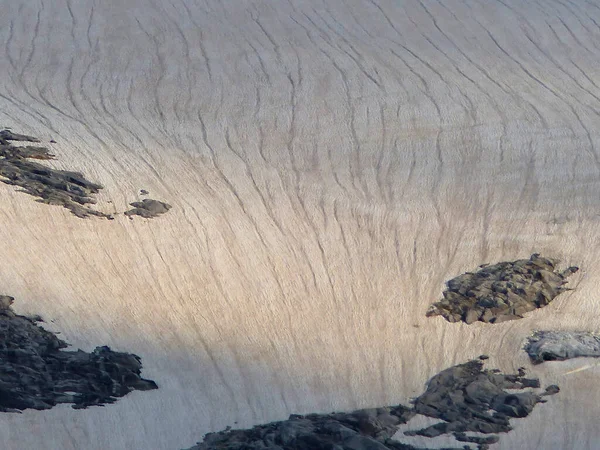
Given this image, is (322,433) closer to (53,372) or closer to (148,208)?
(53,372)

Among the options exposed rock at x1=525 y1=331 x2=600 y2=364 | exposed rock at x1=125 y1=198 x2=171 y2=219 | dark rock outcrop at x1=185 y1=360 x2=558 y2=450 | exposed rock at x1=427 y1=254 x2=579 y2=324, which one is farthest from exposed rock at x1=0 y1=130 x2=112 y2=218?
exposed rock at x1=525 y1=331 x2=600 y2=364

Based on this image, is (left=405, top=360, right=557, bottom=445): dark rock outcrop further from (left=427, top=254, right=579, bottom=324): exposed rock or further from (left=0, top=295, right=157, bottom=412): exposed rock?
(left=0, top=295, right=157, bottom=412): exposed rock

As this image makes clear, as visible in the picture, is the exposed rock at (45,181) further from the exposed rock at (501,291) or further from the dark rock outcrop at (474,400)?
the dark rock outcrop at (474,400)

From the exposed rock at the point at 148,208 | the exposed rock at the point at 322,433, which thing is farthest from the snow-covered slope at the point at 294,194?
the exposed rock at the point at 322,433

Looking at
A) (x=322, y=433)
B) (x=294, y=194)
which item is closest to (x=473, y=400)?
(x=322, y=433)

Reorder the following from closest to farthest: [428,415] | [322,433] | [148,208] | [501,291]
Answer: [322,433] < [428,415] < [501,291] < [148,208]

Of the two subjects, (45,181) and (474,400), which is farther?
(45,181)

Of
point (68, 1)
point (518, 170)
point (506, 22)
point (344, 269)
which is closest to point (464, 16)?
point (506, 22)
